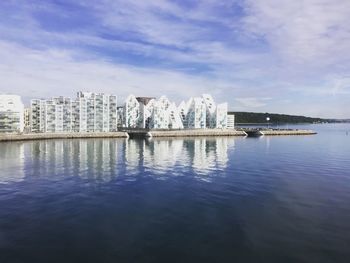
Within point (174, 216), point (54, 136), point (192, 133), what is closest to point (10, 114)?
point (54, 136)

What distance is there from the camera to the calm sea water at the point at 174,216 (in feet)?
75.6

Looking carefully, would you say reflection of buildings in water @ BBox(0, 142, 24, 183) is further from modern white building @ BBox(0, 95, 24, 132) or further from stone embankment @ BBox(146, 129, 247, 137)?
stone embankment @ BBox(146, 129, 247, 137)

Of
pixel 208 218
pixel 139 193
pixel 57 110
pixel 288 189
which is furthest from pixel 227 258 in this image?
pixel 57 110

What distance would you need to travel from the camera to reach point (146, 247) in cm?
2370

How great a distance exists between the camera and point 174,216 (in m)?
31.2

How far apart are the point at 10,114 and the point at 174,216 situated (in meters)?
142

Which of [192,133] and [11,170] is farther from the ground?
[192,133]

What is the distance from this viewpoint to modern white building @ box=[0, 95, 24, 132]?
149m

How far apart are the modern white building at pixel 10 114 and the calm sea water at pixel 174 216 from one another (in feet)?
340

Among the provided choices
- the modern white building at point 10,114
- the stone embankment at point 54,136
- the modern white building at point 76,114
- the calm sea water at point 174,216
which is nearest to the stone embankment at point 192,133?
the stone embankment at point 54,136

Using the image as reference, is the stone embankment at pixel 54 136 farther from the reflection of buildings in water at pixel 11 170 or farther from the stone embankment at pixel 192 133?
the reflection of buildings in water at pixel 11 170

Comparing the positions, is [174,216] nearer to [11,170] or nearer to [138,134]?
[11,170]

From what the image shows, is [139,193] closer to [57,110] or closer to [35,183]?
[35,183]

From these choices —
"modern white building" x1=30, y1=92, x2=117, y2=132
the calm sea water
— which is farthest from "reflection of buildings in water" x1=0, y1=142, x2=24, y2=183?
"modern white building" x1=30, y1=92, x2=117, y2=132
